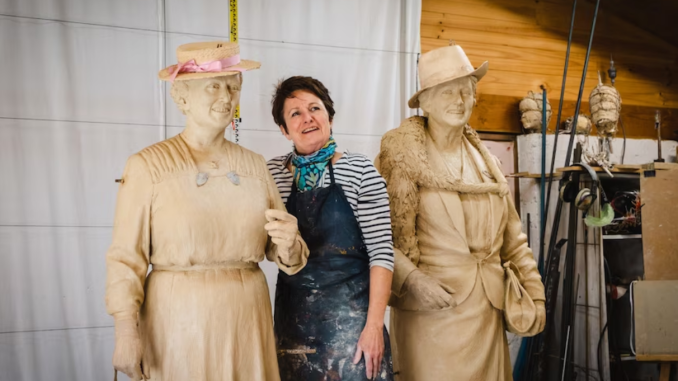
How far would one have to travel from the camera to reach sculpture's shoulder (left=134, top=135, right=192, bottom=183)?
1.93m

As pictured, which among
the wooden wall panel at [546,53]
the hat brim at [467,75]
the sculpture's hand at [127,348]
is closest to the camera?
the sculpture's hand at [127,348]

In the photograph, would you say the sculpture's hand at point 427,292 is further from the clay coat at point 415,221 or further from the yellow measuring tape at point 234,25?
the yellow measuring tape at point 234,25

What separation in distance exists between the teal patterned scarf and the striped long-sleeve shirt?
28 mm

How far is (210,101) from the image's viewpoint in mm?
1981

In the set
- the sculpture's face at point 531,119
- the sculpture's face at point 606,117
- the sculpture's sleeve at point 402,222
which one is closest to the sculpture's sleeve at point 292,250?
the sculpture's sleeve at point 402,222

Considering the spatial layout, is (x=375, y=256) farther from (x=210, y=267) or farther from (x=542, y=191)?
(x=542, y=191)

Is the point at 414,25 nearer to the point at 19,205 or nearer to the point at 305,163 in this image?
the point at 305,163

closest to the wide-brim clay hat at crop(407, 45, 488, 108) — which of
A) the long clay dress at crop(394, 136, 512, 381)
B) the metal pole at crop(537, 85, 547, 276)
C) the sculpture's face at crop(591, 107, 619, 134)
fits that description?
the long clay dress at crop(394, 136, 512, 381)

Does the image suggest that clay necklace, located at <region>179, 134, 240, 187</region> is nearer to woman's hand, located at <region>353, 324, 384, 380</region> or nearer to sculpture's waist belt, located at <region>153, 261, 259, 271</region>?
sculpture's waist belt, located at <region>153, 261, 259, 271</region>

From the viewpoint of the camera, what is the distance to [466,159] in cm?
286

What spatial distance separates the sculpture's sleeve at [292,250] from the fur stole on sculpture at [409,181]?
64cm

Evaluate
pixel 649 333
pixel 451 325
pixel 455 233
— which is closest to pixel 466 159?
pixel 455 233

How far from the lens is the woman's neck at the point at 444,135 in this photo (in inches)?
110

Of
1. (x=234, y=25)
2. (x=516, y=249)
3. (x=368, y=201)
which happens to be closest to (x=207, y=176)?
(x=368, y=201)
